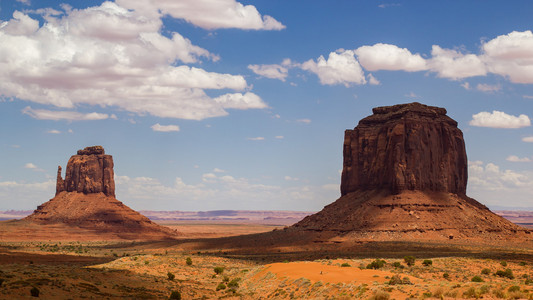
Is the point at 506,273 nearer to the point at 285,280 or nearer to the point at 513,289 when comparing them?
the point at 285,280

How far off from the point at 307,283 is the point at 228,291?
10965 mm

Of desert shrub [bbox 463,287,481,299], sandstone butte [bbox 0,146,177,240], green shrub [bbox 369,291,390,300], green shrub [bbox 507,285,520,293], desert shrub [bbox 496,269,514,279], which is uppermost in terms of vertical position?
sandstone butte [bbox 0,146,177,240]

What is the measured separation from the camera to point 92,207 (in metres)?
172

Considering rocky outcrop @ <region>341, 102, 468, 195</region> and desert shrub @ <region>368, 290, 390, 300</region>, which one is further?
rocky outcrop @ <region>341, 102, 468, 195</region>

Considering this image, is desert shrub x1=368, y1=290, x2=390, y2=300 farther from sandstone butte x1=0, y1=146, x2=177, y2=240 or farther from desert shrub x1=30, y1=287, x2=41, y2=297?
Answer: sandstone butte x1=0, y1=146, x2=177, y2=240

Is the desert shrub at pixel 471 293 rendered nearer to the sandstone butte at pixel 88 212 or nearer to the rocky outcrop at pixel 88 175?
the sandstone butte at pixel 88 212

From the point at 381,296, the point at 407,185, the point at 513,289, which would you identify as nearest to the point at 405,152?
the point at 407,185

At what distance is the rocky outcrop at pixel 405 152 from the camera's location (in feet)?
360

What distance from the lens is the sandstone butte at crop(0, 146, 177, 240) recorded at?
15775 cm

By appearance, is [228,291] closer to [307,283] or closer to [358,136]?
[307,283]

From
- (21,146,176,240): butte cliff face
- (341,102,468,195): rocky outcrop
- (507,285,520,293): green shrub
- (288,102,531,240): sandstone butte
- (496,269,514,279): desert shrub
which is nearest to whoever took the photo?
(507,285,520,293): green shrub

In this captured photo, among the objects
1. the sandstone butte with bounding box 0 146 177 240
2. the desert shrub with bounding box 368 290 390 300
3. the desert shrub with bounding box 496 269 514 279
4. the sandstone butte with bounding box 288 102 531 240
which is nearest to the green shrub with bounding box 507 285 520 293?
the desert shrub with bounding box 368 290 390 300

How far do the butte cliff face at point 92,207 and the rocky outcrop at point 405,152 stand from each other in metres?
69.4

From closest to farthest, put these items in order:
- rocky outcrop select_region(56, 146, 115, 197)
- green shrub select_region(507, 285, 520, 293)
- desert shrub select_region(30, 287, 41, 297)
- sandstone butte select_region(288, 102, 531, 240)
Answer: green shrub select_region(507, 285, 520, 293)
desert shrub select_region(30, 287, 41, 297)
sandstone butte select_region(288, 102, 531, 240)
rocky outcrop select_region(56, 146, 115, 197)
